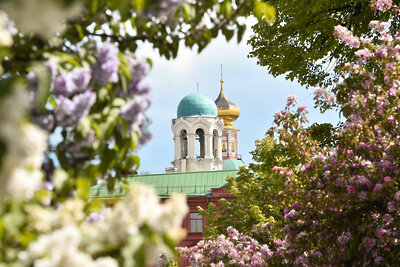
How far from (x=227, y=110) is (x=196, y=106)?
17428mm

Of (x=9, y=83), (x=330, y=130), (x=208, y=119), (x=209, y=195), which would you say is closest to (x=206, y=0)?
(x=9, y=83)

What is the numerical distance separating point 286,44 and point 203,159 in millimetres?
55568

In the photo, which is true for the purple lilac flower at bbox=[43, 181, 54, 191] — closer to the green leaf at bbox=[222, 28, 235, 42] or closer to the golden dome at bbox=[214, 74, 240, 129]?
the green leaf at bbox=[222, 28, 235, 42]

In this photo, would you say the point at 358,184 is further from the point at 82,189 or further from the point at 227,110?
the point at 227,110

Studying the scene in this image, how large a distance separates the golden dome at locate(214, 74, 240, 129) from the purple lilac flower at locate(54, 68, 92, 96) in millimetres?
84021

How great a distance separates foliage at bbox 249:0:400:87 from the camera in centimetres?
1423

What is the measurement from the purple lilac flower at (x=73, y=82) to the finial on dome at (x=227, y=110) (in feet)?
276

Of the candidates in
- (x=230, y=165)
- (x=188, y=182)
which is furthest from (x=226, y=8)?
(x=230, y=165)

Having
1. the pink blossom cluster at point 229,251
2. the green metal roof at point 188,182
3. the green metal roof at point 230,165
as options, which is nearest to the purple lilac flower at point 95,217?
the pink blossom cluster at point 229,251

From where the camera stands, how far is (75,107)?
10.4 feet

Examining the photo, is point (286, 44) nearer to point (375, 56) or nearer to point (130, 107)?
point (375, 56)

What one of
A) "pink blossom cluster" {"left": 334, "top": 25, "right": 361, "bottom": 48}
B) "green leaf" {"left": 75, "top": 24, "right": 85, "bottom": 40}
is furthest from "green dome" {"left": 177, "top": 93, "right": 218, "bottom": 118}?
"green leaf" {"left": 75, "top": 24, "right": 85, "bottom": 40}

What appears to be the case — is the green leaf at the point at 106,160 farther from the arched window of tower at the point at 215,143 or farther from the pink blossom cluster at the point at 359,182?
the arched window of tower at the point at 215,143

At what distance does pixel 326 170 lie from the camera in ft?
28.1
